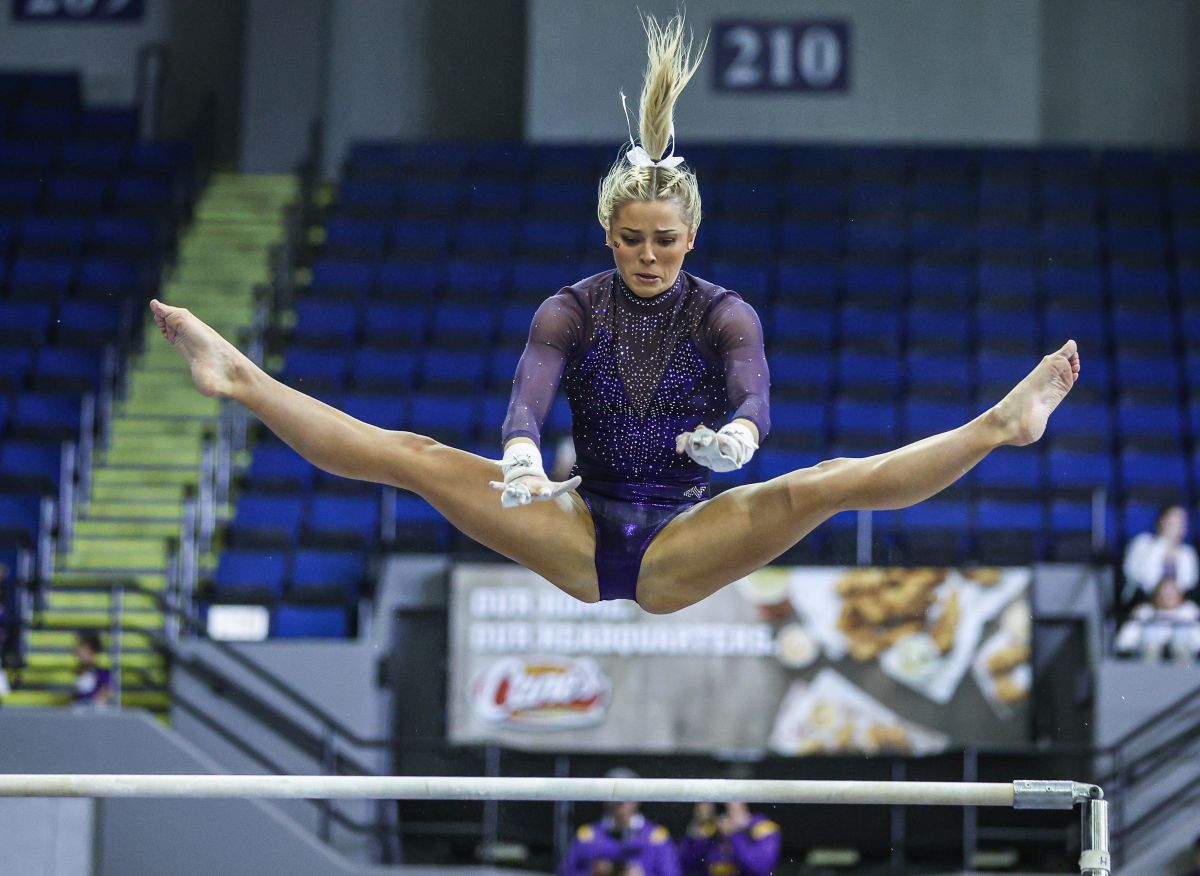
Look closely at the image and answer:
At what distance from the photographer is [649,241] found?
3.76 meters

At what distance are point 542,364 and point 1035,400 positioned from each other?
1073mm

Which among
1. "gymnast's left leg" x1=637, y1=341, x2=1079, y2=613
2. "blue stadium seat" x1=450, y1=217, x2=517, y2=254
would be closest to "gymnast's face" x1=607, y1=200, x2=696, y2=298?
"gymnast's left leg" x1=637, y1=341, x2=1079, y2=613

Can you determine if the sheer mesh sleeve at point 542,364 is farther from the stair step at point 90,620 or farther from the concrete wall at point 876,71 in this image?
the concrete wall at point 876,71

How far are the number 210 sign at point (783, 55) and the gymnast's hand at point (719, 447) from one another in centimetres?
880

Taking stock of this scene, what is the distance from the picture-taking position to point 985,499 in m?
8.34

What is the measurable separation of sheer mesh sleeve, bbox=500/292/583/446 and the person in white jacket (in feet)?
15.1

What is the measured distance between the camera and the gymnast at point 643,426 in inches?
143

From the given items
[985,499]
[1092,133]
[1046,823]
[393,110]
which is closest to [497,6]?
[393,110]

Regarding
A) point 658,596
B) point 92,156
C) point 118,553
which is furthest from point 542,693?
point 92,156

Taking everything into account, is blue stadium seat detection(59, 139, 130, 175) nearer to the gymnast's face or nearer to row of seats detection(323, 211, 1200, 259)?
row of seats detection(323, 211, 1200, 259)

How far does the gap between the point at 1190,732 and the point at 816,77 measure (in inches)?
226

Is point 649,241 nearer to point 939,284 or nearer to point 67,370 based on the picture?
point 939,284

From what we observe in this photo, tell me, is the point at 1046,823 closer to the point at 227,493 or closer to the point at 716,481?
the point at 716,481

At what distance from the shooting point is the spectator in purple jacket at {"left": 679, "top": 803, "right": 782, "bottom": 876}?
7664mm
